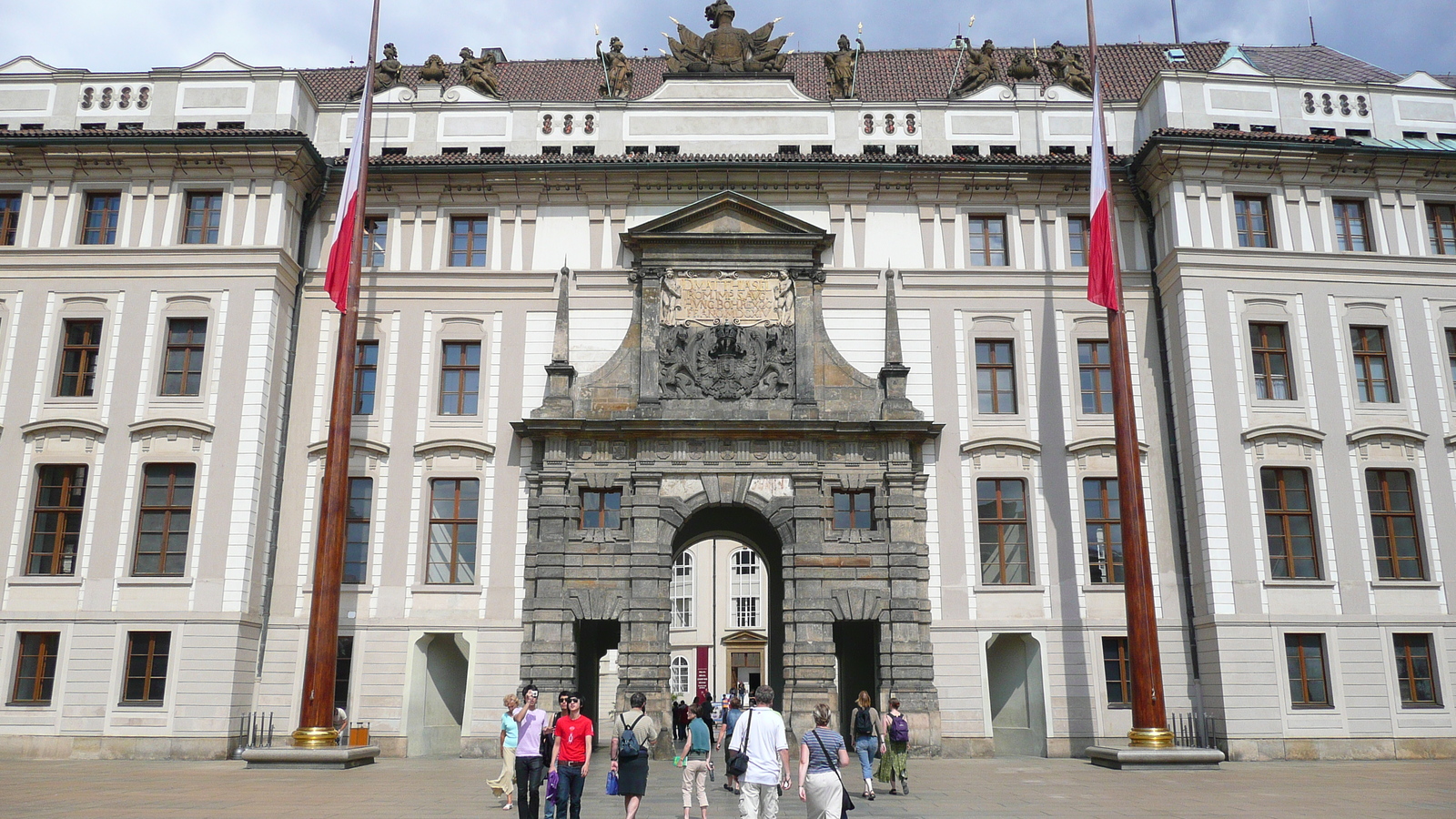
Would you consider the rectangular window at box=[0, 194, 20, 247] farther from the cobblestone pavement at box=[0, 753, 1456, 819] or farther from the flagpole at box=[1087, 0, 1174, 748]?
the flagpole at box=[1087, 0, 1174, 748]

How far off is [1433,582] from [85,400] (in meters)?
34.9

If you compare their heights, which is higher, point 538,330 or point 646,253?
point 646,253

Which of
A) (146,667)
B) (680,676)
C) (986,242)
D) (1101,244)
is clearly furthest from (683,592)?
(1101,244)

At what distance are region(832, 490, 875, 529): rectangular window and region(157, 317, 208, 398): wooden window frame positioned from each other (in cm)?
1703

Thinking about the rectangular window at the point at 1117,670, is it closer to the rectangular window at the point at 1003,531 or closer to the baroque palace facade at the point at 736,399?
the baroque palace facade at the point at 736,399

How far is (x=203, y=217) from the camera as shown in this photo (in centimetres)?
3070

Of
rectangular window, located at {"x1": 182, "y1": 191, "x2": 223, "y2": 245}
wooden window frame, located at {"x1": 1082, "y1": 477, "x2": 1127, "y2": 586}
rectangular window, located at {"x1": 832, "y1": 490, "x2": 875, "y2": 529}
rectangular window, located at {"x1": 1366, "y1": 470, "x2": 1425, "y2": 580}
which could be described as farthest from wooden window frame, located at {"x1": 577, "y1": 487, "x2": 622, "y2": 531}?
rectangular window, located at {"x1": 1366, "y1": 470, "x2": 1425, "y2": 580}

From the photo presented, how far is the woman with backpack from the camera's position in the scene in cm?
2016

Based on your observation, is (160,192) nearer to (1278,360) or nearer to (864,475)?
(864,475)

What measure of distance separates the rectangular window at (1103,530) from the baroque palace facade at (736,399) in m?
0.12

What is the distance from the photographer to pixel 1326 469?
94.8ft

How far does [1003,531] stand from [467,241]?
16905 millimetres

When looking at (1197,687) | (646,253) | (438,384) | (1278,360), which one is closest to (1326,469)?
(1278,360)

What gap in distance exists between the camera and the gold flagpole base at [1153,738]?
82.4ft
